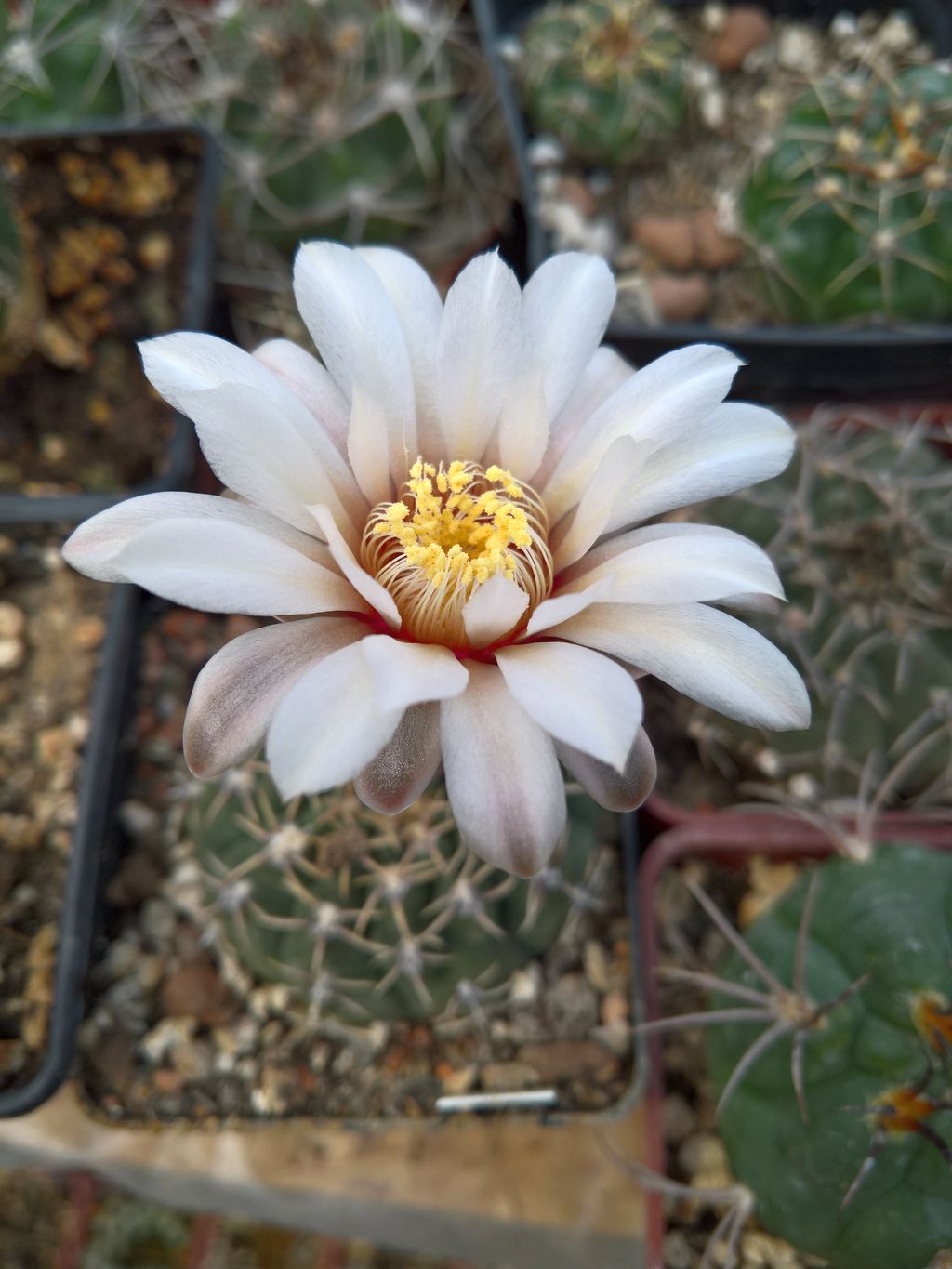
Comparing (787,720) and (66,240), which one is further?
(66,240)

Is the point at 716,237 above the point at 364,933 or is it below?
above

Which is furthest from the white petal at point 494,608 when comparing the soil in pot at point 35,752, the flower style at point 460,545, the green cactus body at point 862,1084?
the soil in pot at point 35,752

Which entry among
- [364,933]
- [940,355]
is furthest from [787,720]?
[940,355]

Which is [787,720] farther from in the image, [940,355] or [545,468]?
[940,355]

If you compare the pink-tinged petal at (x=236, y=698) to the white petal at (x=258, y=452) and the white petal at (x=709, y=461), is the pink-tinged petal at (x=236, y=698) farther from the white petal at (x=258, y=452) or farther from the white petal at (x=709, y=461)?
the white petal at (x=709, y=461)

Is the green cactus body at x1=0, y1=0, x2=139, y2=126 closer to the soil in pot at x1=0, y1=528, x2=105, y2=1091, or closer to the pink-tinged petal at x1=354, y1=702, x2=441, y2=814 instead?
the soil in pot at x1=0, y1=528, x2=105, y2=1091

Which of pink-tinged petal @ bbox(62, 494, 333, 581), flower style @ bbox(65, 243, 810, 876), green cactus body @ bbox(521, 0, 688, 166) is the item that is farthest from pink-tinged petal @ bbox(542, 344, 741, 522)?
green cactus body @ bbox(521, 0, 688, 166)
